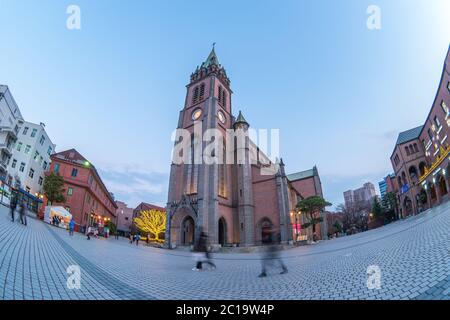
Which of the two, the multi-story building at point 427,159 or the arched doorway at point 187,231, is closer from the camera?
the arched doorway at point 187,231

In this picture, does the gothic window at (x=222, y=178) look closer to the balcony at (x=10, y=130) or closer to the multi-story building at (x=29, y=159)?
the multi-story building at (x=29, y=159)

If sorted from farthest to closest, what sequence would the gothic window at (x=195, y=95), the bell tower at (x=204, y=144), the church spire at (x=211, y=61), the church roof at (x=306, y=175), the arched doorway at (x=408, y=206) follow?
1. the church roof at (x=306, y=175)
2. the arched doorway at (x=408, y=206)
3. the church spire at (x=211, y=61)
4. the gothic window at (x=195, y=95)
5. the bell tower at (x=204, y=144)

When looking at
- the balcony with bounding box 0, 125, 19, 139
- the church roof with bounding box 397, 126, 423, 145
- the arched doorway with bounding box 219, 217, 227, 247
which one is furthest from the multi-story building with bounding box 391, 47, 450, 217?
the balcony with bounding box 0, 125, 19, 139

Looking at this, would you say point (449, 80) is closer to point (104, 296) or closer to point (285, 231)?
point (285, 231)

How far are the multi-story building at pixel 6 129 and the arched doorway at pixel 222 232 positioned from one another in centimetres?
3200

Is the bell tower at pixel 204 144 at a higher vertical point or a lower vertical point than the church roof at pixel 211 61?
lower

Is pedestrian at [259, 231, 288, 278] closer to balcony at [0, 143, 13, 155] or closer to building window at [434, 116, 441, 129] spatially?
building window at [434, 116, 441, 129]

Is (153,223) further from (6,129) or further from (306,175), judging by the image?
(306,175)

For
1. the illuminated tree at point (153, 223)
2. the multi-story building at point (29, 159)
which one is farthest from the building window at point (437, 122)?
the multi-story building at point (29, 159)

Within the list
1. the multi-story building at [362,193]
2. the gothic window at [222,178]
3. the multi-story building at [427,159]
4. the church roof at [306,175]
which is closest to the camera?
the multi-story building at [427,159]

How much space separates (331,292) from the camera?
4.39m

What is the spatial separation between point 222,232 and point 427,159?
4147cm

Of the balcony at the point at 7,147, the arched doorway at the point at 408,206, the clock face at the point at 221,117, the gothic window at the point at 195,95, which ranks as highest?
the gothic window at the point at 195,95

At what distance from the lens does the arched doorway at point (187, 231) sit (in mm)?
29105
